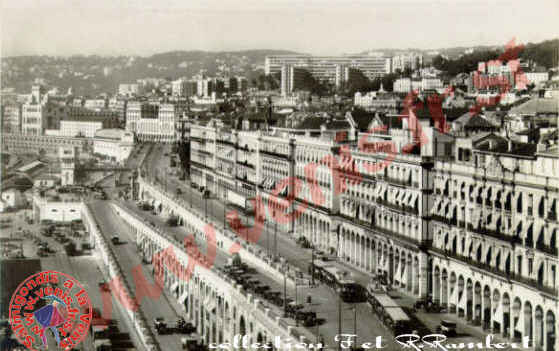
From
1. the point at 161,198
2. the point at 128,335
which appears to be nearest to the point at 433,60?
the point at 161,198

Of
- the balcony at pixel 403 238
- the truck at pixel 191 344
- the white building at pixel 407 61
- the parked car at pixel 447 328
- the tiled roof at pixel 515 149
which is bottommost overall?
the truck at pixel 191 344

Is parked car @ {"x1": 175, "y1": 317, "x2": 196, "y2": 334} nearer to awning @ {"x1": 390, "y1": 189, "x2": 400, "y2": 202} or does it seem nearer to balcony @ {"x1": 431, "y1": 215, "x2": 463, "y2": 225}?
awning @ {"x1": 390, "y1": 189, "x2": 400, "y2": 202}

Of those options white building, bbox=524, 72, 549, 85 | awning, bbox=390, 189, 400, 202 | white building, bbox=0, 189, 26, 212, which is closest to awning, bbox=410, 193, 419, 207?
awning, bbox=390, 189, 400, 202

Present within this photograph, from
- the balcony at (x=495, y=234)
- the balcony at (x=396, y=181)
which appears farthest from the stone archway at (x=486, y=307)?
the balcony at (x=396, y=181)

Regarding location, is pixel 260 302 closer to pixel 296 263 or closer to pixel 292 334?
pixel 292 334

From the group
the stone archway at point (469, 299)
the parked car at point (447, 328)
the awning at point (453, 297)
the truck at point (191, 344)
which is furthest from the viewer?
the truck at point (191, 344)

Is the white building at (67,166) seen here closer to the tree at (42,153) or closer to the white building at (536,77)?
the tree at (42,153)
